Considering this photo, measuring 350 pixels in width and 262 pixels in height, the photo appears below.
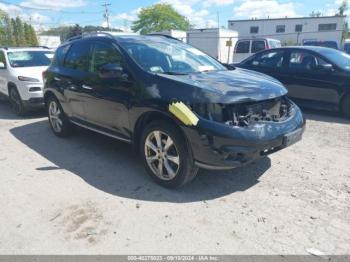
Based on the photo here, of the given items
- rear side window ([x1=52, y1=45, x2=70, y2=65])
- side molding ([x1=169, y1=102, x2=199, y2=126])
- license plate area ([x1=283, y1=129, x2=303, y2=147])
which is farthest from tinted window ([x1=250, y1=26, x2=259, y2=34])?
side molding ([x1=169, y1=102, x2=199, y2=126])

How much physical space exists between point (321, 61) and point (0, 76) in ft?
26.9

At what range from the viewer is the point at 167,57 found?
4363 millimetres

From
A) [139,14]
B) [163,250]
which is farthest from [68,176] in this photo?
[139,14]

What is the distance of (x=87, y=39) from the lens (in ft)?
16.5

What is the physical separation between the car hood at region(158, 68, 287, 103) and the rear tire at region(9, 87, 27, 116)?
17.5ft

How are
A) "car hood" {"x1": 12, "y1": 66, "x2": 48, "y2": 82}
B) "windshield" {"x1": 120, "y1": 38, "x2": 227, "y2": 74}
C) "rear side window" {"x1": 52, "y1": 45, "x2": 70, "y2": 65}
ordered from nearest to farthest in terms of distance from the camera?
1. "windshield" {"x1": 120, "y1": 38, "x2": 227, "y2": 74}
2. "rear side window" {"x1": 52, "y1": 45, "x2": 70, "y2": 65}
3. "car hood" {"x1": 12, "y1": 66, "x2": 48, "y2": 82}

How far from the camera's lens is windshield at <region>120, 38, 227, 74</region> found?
13.5 ft

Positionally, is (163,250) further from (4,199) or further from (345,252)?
(4,199)

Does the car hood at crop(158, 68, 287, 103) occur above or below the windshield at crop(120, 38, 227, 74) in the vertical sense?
below

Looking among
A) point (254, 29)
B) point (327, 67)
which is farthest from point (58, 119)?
point (254, 29)

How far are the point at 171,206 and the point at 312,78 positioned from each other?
17.0 feet

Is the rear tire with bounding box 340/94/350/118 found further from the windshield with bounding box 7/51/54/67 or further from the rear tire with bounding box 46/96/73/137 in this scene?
the windshield with bounding box 7/51/54/67

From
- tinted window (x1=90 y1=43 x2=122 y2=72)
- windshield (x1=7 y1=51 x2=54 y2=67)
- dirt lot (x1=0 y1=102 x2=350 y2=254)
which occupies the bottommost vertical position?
dirt lot (x1=0 y1=102 x2=350 y2=254)

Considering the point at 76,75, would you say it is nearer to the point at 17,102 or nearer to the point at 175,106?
the point at 175,106
